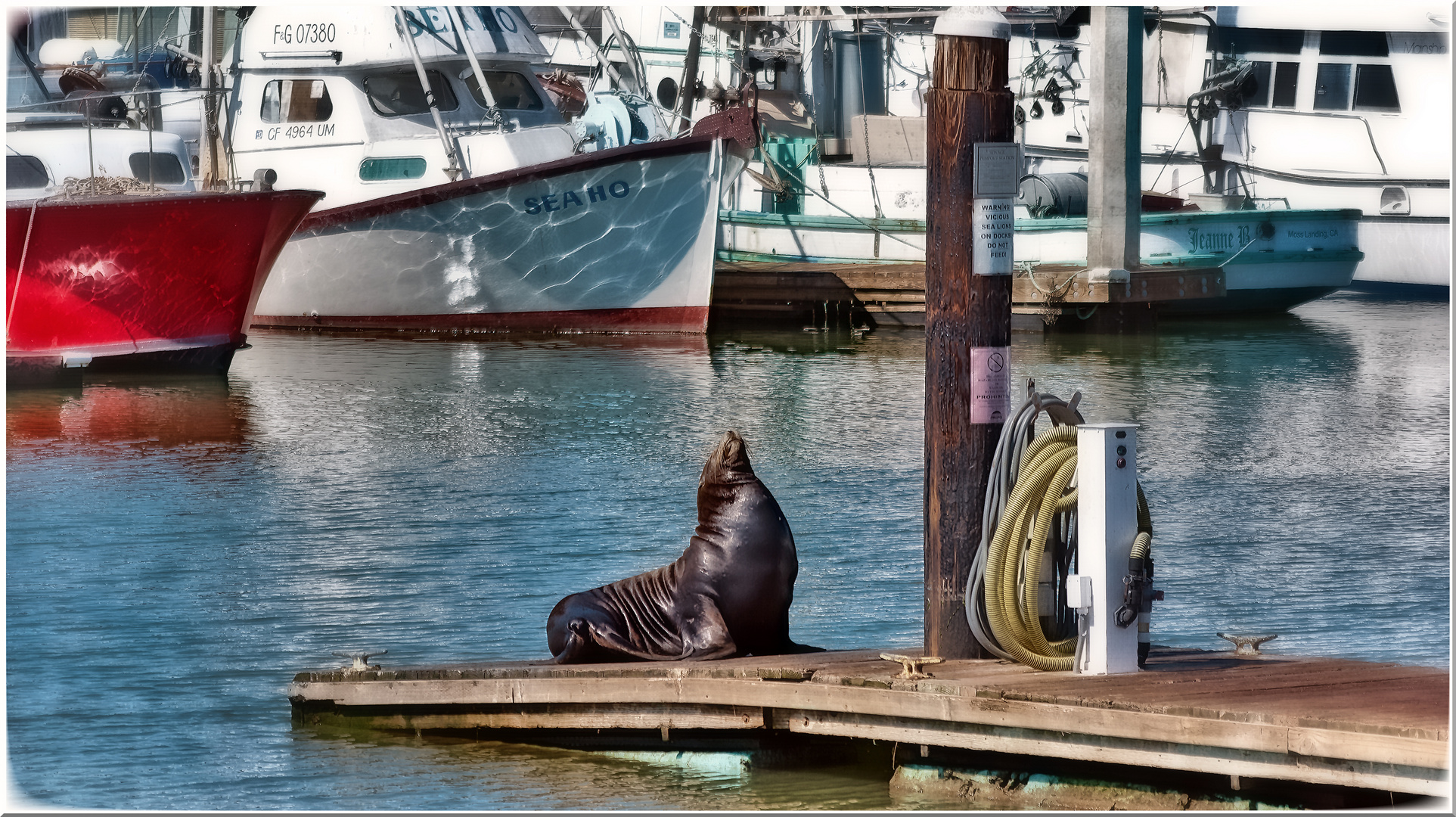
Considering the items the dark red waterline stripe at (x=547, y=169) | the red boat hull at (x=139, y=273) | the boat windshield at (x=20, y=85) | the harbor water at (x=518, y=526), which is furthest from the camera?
the boat windshield at (x=20, y=85)

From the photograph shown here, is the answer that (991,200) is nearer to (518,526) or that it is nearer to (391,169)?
(518,526)

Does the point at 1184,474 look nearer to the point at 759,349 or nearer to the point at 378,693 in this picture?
the point at 378,693

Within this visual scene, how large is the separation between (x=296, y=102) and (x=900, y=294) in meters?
8.21

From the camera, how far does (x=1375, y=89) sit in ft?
93.8

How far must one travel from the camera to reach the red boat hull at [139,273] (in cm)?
1894

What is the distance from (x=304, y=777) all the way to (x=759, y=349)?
622 inches

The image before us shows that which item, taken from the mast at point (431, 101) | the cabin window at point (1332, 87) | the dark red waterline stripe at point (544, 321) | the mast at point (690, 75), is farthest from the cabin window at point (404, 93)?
the cabin window at point (1332, 87)

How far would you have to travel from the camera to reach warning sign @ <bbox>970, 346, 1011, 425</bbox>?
21.7ft

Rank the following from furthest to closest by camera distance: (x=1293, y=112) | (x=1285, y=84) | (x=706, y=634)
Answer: (x=1285, y=84), (x=1293, y=112), (x=706, y=634)

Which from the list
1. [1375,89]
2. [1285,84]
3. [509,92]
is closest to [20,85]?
[509,92]

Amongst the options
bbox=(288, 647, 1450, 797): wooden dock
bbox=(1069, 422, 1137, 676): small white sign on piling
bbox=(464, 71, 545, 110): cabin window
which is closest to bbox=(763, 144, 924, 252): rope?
bbox=(464, 71, 545, 110): cabin window

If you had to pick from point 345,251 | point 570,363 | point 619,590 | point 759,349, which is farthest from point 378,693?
point 345,251

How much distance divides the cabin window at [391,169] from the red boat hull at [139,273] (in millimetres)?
4409

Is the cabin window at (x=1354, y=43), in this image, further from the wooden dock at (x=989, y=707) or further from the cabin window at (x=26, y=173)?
the wooden dock at (x=989, y=707)
